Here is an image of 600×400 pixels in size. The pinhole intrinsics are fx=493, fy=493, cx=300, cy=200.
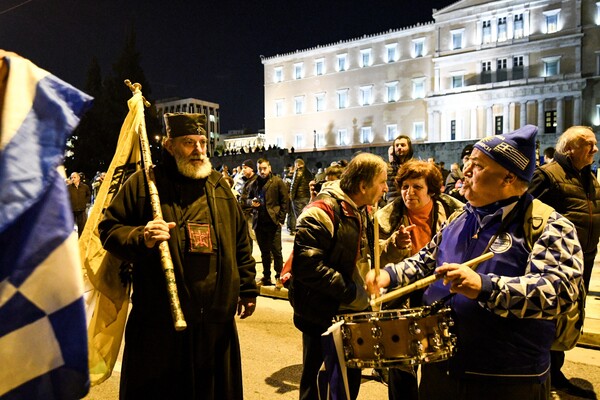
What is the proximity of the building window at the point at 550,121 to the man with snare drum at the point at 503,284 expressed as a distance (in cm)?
5775

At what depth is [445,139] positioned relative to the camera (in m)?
60.8

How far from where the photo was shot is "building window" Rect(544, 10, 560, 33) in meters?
55.8

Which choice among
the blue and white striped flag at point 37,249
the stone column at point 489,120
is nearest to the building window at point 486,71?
the stone column at point 489,120

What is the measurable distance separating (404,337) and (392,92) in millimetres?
69363

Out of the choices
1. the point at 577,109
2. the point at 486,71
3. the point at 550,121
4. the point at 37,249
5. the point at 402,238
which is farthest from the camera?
the point at 486,71

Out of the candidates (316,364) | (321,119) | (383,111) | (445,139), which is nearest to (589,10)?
(445,139)

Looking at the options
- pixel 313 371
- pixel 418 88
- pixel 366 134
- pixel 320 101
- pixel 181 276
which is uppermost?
pixel 418 88

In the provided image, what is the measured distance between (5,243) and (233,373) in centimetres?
243

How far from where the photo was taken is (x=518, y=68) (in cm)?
5722

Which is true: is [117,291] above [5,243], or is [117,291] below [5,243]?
below

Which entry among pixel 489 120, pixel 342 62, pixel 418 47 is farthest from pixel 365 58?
pixel 489 120

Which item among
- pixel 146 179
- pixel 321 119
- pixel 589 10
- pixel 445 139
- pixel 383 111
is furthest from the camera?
pixel 321 119

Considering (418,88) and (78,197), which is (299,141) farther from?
(78,197)

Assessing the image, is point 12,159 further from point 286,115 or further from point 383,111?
point 286,115
